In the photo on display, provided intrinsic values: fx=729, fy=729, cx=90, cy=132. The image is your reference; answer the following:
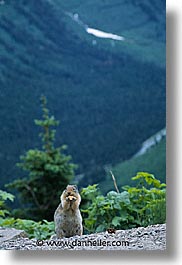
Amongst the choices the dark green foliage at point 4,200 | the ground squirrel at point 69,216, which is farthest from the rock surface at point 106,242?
the dark green foliage at point 4,200

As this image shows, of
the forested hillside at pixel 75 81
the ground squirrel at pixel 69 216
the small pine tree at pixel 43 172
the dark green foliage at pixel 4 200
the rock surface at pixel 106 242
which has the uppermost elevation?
the forested hillside at pixel 75 81

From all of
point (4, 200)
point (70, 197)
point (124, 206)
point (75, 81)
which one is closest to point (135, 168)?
point (124, 206)

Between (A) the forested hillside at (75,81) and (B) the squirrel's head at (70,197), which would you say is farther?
(A) the forested hillside at (75,81)

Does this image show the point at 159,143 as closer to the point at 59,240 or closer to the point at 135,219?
the point at 135,219

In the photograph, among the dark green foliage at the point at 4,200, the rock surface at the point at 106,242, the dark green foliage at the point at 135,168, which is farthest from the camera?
the dark green foliage at the point at 4,200

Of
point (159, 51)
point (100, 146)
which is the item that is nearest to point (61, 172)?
point (100, 146)

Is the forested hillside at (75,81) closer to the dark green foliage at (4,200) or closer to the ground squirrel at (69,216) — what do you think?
the dark green foliage at (4,200)
